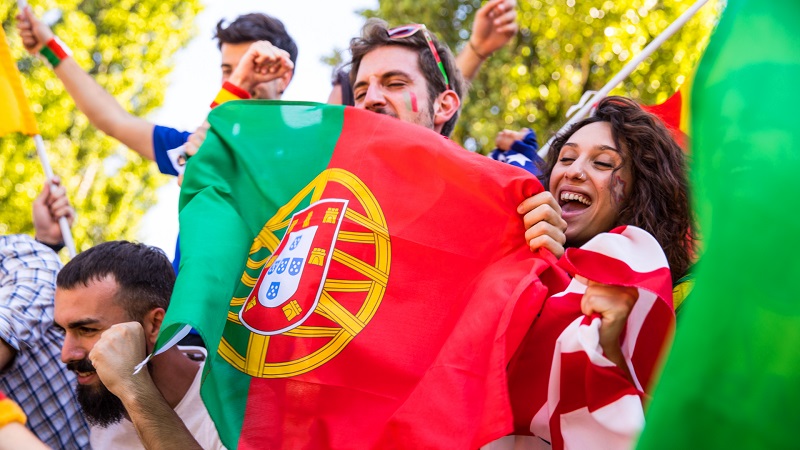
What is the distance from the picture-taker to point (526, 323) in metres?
2.45

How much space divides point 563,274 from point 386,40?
169 centimetres

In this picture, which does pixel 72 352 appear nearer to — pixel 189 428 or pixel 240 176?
pixel 189 428

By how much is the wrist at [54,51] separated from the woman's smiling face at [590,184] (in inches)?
110

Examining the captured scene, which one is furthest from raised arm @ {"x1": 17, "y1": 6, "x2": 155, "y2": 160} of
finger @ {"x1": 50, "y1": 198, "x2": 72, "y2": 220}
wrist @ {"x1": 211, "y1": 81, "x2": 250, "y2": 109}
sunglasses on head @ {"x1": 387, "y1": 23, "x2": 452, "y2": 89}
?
sunglasses on head @ {"x1": 387, "y1": 23, "x2": 452, "y2": 89}

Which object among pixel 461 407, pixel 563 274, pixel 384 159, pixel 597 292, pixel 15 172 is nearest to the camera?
pixel 597 292

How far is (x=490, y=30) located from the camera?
451 cm

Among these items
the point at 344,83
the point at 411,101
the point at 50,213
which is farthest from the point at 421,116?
the point at 50,213

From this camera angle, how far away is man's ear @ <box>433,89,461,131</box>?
3.86 m

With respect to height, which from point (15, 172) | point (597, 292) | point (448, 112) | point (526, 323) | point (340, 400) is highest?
point (448, 112)

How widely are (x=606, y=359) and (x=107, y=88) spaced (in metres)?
13.2

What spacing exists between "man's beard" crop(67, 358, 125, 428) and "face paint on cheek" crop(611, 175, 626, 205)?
1.88m

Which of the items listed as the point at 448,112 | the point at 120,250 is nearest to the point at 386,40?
the point at 448,112

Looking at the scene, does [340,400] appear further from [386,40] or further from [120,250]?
[386,40]

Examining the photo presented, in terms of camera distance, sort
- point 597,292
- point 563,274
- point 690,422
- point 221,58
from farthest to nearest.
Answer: point 221,58, point 563,274, point 597,292, point 690,422
